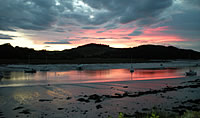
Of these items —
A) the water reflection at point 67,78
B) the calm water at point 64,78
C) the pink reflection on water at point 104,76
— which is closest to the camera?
the calm water at point 64,78

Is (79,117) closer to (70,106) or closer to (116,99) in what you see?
(70,106)

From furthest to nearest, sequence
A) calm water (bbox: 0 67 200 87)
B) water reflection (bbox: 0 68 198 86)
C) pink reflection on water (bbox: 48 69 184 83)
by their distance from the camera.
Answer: pink reflection on water (bbox: 48 69 184 83)
water reflection (bbox: 0 68 198 86)
calm water (bbox: 0 67 200 87)

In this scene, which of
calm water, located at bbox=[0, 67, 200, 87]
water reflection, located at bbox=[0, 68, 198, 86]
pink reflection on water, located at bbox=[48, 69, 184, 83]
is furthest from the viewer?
pink reflection on water, located at bbox=[48, 69, 184, 83]

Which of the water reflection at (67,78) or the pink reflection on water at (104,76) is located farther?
the pink reflection on water at (104,76)

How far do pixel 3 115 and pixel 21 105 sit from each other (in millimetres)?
2331

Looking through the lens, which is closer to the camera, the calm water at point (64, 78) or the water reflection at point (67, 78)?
the calm water at point (64, 78)

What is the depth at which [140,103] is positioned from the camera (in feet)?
45.8

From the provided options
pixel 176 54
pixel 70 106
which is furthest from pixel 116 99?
pixel 176 54

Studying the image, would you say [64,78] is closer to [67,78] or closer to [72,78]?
[67,78]

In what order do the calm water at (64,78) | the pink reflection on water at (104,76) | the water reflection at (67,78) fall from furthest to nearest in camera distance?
the pink reflection on water at (104,76), the water reflection at (67,78), the calm water at (64,78)

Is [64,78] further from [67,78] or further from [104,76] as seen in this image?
[104,76]

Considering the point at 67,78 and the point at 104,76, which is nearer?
the point at 67,78

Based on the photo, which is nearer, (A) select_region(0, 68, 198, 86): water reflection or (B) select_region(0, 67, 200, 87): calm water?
(B) select_region(0, 67, 200, 87): calm water

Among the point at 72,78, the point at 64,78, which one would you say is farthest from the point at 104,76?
the point at 64,78
